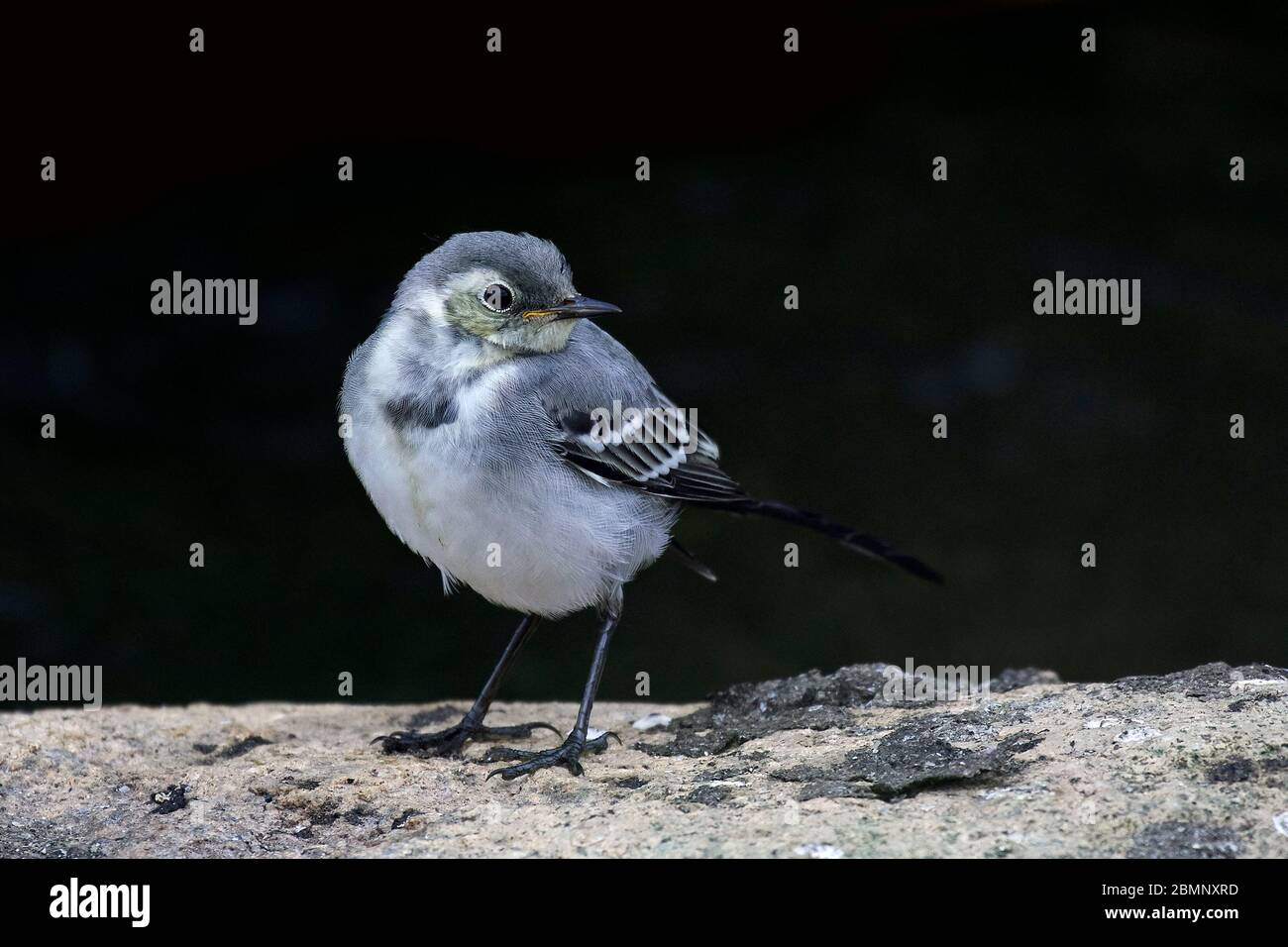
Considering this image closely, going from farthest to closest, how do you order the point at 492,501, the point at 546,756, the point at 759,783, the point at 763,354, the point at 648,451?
the point at 763,354, the point at 648,451, the point at 546,756, the point at 492,501, the point at 759,783

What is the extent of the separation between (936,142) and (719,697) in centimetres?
647

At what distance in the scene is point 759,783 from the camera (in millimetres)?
5207

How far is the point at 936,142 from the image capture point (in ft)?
38.1

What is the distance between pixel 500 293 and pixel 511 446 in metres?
0.62

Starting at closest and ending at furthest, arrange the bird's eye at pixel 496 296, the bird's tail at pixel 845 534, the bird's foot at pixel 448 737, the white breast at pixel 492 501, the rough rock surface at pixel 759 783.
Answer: the rough rock surface at pixel 759 783
the white breast at pixel 492 501
the bird's eye at pixel 496 296
the bird's tail at pixel 845 534
the bird's foot at pixel 448 737

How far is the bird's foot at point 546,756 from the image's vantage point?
18.6 ft

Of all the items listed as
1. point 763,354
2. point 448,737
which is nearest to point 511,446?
point 448,737

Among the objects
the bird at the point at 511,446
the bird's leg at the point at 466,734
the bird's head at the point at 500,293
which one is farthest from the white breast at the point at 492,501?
the bird's leg at the point at 466,734

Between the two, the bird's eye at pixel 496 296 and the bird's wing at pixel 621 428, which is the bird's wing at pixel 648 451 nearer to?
the bird's wing at pixel 621 428

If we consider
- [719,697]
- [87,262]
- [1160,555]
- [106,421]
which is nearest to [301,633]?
[106,421]

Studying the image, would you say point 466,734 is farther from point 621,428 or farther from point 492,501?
point 621,428

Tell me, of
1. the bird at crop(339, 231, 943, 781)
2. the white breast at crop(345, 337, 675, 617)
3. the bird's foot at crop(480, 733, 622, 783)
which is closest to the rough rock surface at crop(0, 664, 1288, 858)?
the bird's foot at crop(480, 733, 622, 783)

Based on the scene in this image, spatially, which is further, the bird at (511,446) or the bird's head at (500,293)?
the bird's head at (500,293)

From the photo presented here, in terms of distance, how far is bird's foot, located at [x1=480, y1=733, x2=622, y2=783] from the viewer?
5668mm
